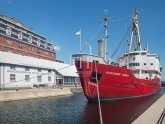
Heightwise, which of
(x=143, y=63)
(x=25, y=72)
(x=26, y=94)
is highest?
(x=143, y=63)

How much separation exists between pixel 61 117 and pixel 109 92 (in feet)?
51.7

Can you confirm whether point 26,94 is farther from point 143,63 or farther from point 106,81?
point 143,63

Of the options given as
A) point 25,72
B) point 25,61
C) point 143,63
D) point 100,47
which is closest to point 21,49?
point 25,61

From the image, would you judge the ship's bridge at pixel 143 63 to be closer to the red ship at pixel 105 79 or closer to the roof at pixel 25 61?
the red ship at pixel 105 79

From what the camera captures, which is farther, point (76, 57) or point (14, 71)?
point (14, 71)

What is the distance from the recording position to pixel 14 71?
5603 centimetres

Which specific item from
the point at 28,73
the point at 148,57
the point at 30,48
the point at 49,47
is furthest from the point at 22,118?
the point at 49,47

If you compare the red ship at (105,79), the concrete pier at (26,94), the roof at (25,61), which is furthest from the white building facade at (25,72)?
the red ship at (105,79)

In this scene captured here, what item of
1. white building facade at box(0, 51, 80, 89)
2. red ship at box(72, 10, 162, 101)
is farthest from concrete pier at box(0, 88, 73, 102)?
red ship at box(72, 10, 162, 101)

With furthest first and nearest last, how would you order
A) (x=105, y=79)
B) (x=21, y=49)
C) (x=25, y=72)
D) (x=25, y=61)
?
(x=21, y=49)
(x=25, y=61)
(x=25, y=72)
(x=105, y=79)

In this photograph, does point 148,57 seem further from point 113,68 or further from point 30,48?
point 30,48

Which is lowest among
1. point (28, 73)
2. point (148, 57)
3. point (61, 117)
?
point (61, 117)

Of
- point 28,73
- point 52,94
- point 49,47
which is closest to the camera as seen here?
point 52,94

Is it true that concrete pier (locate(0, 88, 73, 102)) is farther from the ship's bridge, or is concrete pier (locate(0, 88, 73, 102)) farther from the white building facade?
the ship's bridge
